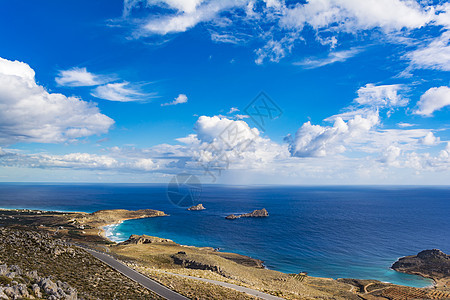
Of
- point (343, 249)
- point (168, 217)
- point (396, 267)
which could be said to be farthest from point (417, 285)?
point (168, 217)

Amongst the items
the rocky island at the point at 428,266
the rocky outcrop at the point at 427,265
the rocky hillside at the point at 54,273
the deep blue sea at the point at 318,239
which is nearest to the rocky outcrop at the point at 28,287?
the rocky hillside at the point at 54,273

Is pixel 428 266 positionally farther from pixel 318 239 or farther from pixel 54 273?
pixel 54 273

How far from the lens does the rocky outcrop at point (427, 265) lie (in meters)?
58.0

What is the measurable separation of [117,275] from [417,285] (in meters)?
60.7

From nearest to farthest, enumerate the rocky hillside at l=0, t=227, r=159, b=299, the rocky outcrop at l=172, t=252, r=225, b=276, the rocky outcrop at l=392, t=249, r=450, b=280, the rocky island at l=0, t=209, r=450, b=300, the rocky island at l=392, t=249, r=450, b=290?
the rocky hillside at l=0, t=227, r=159, b=299 → the rocky island at l=0, t=209, r=450, b=300 → the rocky outcrop at l=172, t=252, r=225, b=276 → the rocky island at l=392, t=249, r=450, b=290 → the rocky outcrop at l=392, t=249, r=450, b=280

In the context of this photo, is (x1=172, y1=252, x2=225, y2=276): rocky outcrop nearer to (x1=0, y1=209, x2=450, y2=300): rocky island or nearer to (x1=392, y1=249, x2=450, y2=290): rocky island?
(x1=0, y1=209, x2=450, y2=300): rocky island

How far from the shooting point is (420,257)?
65.8 metres

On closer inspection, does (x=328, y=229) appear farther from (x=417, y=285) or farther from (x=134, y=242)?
(x=134, y=242)

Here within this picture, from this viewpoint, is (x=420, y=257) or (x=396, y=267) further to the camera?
(x=420, y=257)

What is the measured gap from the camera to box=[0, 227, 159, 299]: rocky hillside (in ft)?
59.8

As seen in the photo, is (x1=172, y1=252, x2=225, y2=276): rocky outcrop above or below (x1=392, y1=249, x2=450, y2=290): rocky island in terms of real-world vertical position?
above

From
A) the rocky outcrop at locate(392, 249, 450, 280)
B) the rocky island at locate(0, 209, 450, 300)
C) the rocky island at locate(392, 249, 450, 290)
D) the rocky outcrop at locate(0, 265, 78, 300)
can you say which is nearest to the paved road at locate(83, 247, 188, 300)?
the rocky island at locate(0, 209, 450, 300)

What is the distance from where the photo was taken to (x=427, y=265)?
61.7 meters

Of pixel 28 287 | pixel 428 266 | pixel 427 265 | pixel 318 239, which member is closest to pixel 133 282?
pixel 28 287
